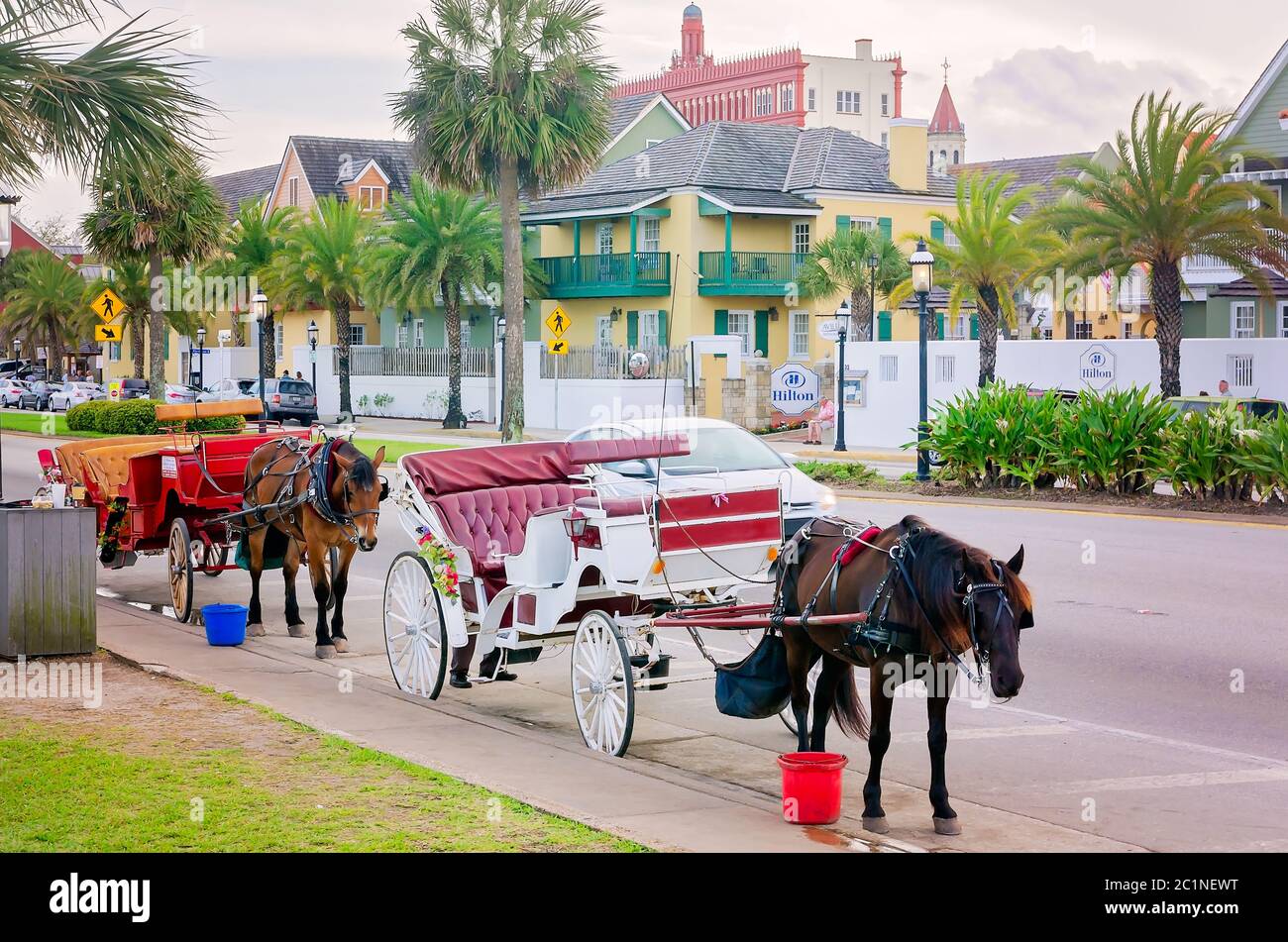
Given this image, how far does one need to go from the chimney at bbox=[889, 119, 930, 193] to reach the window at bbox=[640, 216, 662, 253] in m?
9.22

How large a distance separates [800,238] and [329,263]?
1709cm

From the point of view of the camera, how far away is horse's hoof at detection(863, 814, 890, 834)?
306 inches

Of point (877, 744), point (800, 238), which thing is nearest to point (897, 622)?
point (877, 744)

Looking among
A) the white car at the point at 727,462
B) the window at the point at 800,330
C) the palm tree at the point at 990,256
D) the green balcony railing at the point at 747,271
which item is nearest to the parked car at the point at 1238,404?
the palm tree at the point at 990,256

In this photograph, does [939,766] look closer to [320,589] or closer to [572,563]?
[572,563]

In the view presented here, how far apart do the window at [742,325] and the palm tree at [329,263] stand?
13.2m

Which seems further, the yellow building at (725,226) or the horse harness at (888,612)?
the yellow building at (725,226)

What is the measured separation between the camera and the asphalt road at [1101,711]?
27.5 feet

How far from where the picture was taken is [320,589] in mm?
13008

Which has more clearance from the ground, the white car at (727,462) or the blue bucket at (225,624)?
the white car at (727,462)

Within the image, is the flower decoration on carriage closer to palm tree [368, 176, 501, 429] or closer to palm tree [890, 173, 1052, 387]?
palm tree [890, 173, 1052, 387]

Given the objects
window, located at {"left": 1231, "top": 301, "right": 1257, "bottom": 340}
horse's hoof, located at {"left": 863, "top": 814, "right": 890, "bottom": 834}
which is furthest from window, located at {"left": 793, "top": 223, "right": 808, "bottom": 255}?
horse's hoof, located at {"left": 863, "top": 814, "right": 890, "bottom": 834}

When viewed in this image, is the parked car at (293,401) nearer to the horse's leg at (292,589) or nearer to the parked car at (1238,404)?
the parked car at (1238,404)

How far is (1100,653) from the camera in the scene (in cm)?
1245
